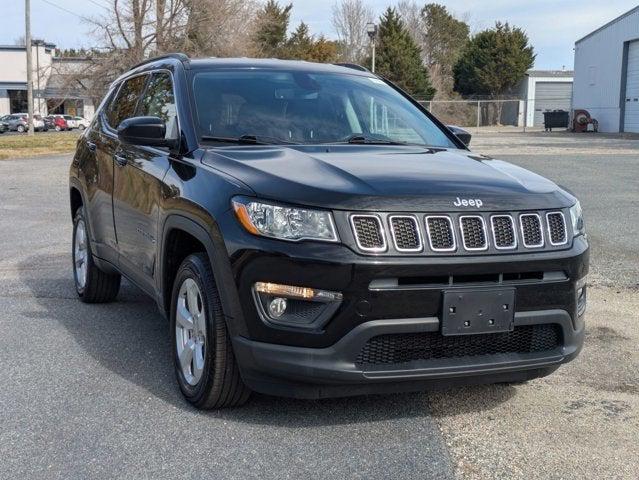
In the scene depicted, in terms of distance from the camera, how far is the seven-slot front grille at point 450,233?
3520mm

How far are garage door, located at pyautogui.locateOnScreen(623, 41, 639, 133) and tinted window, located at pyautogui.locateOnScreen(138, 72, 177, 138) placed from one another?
39694 millimetres

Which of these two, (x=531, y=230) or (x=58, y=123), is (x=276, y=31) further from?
(x=531, y=230)

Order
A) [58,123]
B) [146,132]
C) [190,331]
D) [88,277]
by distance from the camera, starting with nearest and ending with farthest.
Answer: [190,331]
[146,132]
[88,277]
[58,123]

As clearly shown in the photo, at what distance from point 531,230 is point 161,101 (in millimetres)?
2691

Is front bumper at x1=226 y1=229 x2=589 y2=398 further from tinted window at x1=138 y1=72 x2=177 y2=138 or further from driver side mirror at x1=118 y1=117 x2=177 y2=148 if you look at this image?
tinted window at x1=138 y1=72 x2=177 y2=138

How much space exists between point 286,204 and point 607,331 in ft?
10.3

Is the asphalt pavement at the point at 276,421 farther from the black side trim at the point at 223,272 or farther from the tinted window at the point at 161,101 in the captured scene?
the tinted window at the point at 161,101

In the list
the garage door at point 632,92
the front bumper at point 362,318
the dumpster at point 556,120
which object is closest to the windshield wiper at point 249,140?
the front bumper at point 362,318

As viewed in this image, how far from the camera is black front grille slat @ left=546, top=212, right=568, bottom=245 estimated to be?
3850 mm

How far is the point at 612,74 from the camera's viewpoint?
4441cm

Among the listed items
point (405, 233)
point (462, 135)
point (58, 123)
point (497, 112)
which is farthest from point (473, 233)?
point (58, 123)

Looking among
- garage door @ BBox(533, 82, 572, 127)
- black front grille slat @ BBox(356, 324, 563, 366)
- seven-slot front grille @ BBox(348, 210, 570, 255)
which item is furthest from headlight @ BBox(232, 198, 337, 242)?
garage door @ BBox(533, 82, 572, 127)

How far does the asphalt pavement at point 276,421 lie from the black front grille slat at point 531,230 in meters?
0.93

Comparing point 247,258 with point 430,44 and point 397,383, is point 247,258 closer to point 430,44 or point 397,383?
point 397,383
